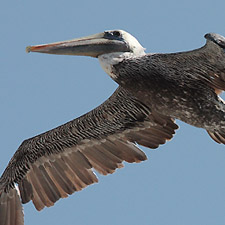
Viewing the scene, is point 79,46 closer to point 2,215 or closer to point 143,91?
point 143,91

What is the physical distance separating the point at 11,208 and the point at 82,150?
1.62m

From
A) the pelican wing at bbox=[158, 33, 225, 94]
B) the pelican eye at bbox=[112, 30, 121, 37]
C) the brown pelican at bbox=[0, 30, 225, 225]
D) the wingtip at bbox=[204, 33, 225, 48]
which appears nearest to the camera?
the wingtip at bbox=[204, 33, 225, 48]

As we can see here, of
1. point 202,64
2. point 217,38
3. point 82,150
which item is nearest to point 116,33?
point 202,64

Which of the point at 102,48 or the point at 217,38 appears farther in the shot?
the point at 102,48

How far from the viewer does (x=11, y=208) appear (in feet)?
40.4

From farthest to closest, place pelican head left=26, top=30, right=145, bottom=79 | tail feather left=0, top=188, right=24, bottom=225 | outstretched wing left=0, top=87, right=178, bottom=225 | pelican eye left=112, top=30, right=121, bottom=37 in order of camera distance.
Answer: outstretched wing left=0, top=87, right=178, bottom=225, tail feather left=0, top=188, right=24, bottom=225, pelican eye left=112, top=30, right=121, bottom=37, pelican head left=26, top=30, right=145, bottom=79

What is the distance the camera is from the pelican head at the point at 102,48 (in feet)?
38.1

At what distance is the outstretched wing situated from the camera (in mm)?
12570

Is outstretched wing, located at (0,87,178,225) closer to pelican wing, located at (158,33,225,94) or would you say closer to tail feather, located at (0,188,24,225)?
tail feather, located at (0,188,24,225)

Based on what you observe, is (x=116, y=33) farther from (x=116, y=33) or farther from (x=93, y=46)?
(x=93, y=46)

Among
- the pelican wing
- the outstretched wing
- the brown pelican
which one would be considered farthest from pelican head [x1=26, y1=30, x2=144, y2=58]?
the outstretched wing

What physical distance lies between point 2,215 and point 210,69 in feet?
13.8

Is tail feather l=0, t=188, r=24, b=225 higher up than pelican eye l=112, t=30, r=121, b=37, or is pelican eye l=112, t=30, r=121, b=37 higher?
pelican eye l=112, t=30, r=121, b=37

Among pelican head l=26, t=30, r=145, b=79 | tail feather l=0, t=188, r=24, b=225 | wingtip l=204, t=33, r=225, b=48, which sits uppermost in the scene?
pelican head l=26, t=30, r=145, b=79
